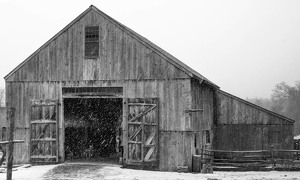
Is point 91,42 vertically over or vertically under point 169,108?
over

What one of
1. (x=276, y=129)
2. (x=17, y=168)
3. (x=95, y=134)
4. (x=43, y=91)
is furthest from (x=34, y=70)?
(x=276, y=129)

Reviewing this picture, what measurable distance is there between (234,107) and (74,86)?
10.5 metres

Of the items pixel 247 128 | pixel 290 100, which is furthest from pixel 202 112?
pixel 290 100

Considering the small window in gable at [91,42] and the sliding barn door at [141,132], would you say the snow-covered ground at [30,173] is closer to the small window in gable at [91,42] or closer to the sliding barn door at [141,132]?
the sliding barn door at [141,132]

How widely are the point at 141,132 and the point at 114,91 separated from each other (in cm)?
249

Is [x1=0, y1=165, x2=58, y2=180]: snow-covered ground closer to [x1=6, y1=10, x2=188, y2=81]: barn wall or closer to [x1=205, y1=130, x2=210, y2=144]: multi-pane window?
[x1=6, y1=10, x2=188, y2=81]: barn wall

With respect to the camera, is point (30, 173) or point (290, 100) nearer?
point (30, 173)

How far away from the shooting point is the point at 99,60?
70.7 feet

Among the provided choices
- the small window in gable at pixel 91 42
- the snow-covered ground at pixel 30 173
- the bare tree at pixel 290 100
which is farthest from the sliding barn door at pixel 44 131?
the bare tree at pixel 290 100

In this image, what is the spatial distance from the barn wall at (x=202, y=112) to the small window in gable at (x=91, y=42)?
5001 mm

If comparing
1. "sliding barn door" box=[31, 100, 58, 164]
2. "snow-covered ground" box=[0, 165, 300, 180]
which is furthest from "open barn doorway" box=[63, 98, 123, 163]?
"snow-covered ground" box=[0, 165, 300, 180]

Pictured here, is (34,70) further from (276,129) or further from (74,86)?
(276,129)

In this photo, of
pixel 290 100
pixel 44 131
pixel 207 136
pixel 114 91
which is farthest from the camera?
pixel 290 100

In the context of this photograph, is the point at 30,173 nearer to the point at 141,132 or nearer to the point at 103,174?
the point at 103,174
